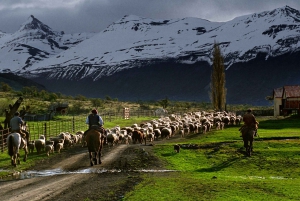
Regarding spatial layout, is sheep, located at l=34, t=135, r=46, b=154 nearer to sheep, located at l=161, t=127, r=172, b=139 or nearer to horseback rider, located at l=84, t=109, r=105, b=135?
horseback rider, located at l=84, t=109, r=105, b=135

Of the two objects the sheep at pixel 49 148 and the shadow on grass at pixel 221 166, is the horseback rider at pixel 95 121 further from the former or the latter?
the sheep at pixel 49 148

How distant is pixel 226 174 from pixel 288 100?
5364 centimetres

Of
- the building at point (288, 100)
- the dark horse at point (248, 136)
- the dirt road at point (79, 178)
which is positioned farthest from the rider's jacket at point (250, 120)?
the building at point (288, 100)

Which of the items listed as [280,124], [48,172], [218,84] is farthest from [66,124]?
[218,84]

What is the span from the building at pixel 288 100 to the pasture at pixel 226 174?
1547 inches

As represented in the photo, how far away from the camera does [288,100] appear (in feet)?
223

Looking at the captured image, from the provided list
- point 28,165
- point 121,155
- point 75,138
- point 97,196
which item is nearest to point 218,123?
point 75,138

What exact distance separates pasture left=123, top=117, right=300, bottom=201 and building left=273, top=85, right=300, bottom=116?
129 feet

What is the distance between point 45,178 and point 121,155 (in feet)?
22.8

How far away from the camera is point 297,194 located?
511 inches

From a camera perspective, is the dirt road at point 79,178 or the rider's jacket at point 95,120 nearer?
the dirt road at point 79,178

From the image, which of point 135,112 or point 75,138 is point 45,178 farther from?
point 135,112

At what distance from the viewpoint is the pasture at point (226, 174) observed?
12.9m

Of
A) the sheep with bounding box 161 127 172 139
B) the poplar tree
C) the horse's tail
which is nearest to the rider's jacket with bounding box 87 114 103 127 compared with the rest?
the horse's tail
